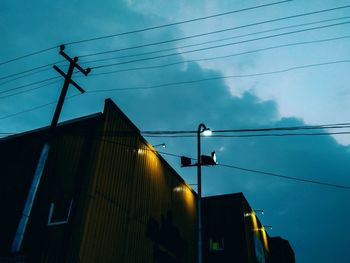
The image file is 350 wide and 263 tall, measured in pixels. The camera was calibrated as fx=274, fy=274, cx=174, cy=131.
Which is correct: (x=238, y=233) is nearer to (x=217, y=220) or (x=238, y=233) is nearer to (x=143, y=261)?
(x=217, y=220)

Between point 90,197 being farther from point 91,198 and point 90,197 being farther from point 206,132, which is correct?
point 206,132

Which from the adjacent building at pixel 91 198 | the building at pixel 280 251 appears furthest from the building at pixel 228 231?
the building at pixel 280 251

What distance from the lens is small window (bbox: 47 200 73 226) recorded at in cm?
1187

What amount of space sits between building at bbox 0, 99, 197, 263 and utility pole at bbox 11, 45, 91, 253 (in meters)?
0.12

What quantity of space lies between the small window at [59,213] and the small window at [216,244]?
54.3 ft

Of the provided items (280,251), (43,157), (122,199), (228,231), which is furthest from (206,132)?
(280,251)

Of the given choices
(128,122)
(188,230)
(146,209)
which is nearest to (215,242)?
(188,230)

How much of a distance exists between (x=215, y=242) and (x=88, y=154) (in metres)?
16.7

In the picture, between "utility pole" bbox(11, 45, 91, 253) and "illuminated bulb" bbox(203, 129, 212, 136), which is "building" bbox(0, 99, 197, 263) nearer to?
"utility pole" bbox(11, 45, 91, 253)

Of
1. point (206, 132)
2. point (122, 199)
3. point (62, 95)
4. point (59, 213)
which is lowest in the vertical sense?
point (59, 213)

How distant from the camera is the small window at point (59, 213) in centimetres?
1187

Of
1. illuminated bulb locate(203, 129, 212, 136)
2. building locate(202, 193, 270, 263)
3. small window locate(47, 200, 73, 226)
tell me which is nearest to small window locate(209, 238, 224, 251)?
building locate(202, 193, 270, 263)

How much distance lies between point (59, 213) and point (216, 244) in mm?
16738

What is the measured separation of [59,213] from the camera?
40.0 feet
